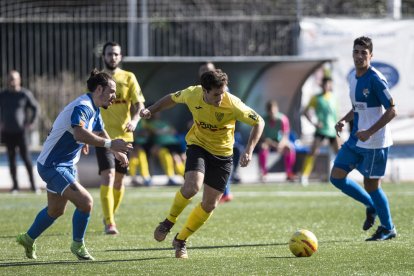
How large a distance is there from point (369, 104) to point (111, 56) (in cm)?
320

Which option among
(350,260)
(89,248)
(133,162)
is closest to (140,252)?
(89,248)

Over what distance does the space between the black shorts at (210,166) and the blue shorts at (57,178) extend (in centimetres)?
113

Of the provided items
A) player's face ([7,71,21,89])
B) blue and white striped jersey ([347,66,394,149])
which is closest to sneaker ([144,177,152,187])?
player's face ([7,71,21,89])

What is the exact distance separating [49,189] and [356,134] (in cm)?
321

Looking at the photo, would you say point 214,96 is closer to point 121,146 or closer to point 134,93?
point 121,146

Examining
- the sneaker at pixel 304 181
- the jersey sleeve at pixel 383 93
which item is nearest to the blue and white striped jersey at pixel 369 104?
the jersey sleeve at pixel 383 93

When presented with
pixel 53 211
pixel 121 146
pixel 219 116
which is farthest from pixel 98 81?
pixel 53 211

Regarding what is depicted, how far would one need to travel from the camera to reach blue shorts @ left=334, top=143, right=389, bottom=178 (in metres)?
11.0

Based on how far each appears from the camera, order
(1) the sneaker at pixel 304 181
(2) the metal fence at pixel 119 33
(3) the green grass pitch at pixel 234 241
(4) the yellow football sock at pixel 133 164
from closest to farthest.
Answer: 1. (3) the green grass pitch at pixel 234 241
2. (1) the sneaker at pixel 304 181
3. (4) the yellow football sock at pixel 133 164
4. (2) the metal fence at pixel 119 33

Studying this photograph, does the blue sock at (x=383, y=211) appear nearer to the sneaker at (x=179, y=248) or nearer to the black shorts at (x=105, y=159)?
the sneaker at (x=179, y=248)

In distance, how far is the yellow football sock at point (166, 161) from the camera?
21203 mm

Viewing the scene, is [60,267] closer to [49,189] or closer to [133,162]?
[49,189]

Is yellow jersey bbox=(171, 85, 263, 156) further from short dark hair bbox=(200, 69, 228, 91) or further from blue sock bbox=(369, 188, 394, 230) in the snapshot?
blue sock bbox=(369, 188, 394, 230)

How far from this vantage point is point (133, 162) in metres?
21.0
